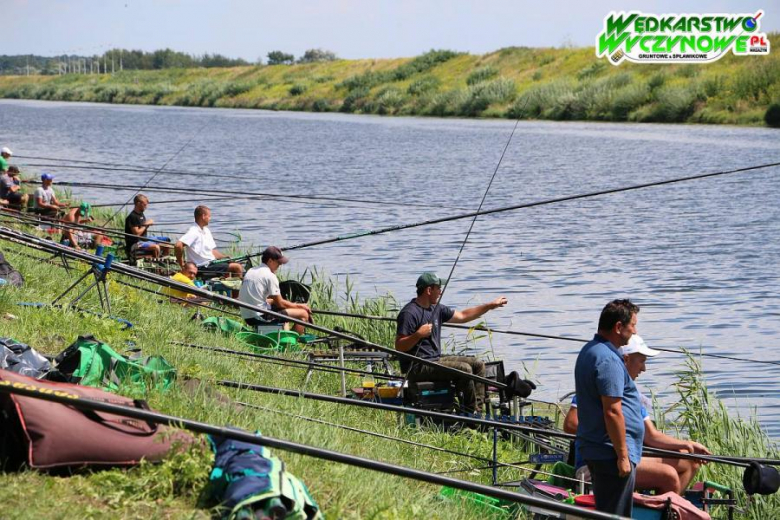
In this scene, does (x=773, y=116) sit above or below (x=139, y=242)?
above

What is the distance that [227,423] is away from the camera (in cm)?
493

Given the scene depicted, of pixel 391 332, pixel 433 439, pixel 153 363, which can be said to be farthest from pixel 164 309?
pixel 153 363

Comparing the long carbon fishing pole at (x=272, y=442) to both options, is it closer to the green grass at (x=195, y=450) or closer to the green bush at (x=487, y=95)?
the green grass at (x=195, y=450)

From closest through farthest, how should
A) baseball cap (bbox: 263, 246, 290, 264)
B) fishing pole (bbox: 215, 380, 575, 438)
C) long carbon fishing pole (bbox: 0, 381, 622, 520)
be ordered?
long carbon fishing pole (bbox: 0, 381, 622, 520), fishing pole (bbox: 215, 380, 575, 438), baseball cap (bbox: 263, 246, 290, 264)

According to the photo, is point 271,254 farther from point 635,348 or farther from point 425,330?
point 635,348

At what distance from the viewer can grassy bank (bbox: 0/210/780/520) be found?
155 inches

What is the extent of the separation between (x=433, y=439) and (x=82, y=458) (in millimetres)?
3592

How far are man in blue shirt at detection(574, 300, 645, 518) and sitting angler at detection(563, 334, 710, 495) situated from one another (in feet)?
1.66

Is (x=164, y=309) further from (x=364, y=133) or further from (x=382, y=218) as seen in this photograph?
(x=364, y=133)

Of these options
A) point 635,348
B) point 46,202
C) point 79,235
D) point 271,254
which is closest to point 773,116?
point 46,202

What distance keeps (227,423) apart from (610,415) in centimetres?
178

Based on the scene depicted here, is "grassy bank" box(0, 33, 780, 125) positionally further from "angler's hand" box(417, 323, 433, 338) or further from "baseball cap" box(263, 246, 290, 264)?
"angler's hand" box(417, 323, 433, 338)

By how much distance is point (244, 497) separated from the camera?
151 inches

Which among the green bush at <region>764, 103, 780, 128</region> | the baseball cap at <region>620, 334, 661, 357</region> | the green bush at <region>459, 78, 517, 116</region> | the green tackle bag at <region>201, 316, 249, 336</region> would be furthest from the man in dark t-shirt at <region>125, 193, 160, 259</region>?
the green bush at <region>459, 78, 517, 116</region>
